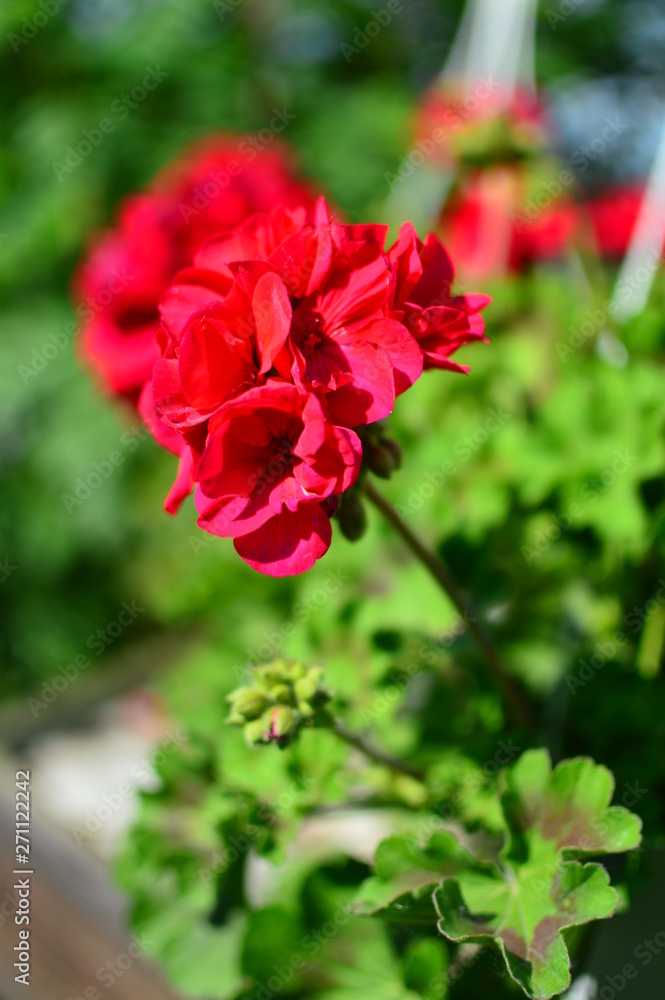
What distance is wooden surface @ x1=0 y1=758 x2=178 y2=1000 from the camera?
71 centimetres

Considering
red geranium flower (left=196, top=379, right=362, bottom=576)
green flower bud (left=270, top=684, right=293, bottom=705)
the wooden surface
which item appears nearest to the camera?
red geranium flower (left=196, top=379, right=362, bottom=576)

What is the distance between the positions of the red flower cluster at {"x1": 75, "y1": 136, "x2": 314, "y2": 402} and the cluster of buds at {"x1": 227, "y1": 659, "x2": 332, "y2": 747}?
1.21 feet

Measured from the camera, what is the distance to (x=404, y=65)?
8.04 feet

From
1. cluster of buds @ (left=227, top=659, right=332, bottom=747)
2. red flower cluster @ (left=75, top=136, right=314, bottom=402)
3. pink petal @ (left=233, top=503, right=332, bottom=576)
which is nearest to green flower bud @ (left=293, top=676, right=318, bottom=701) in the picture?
cluster of buds @ (left=227, top=659, right=332, bottom=747)

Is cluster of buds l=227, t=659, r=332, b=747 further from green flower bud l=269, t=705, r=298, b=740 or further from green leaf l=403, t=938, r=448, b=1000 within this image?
green leaf l=403, t=938, r=448, b=1000

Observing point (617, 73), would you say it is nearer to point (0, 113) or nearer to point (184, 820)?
point (0, 113)

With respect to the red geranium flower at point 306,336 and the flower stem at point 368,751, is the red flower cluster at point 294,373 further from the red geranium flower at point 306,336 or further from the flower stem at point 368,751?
the flower stem at point 368,751

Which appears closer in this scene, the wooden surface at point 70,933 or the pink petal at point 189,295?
the pink petal at point 189,295

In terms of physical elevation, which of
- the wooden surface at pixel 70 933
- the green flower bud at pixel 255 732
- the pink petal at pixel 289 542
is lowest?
the wooden surface at pixel 70 933

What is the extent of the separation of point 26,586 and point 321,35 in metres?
1.65

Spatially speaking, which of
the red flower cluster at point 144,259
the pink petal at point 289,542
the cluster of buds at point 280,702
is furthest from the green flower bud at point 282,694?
the red flower cluster at point 144,259

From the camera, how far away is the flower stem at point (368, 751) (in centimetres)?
48

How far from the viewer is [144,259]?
0.82 meters

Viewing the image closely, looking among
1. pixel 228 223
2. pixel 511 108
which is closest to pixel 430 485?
pixel 228 223
